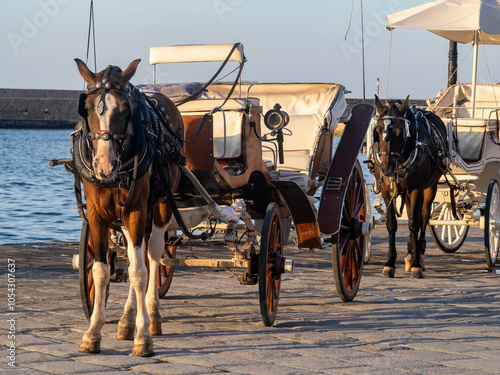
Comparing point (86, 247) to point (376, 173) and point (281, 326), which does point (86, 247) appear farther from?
point (376, 173)

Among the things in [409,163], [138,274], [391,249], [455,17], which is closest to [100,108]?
[138,274]

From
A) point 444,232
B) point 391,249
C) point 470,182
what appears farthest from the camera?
point 444,232

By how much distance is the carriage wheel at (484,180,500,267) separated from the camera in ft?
32.2

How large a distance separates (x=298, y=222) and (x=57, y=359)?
8.78ft

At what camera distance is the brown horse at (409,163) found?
8.66m

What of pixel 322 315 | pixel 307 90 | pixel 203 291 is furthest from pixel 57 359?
pixel 307 90

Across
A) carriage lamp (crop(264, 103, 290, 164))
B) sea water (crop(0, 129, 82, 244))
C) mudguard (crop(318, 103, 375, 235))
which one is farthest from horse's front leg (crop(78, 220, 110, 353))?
sea water (crop(0, 129, 82, 244))

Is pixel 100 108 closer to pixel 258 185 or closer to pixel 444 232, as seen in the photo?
pixel 258 185

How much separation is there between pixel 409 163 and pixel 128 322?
407 cm

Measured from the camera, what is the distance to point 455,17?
466 inches

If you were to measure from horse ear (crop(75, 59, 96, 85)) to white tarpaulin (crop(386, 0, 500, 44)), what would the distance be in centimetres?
718

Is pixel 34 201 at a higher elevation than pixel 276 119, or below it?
below

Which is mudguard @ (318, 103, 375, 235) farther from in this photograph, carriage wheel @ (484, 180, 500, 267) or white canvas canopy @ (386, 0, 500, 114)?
white canvas canopy @ (386, 0, 500, 114)

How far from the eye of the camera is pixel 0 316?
6.36m
